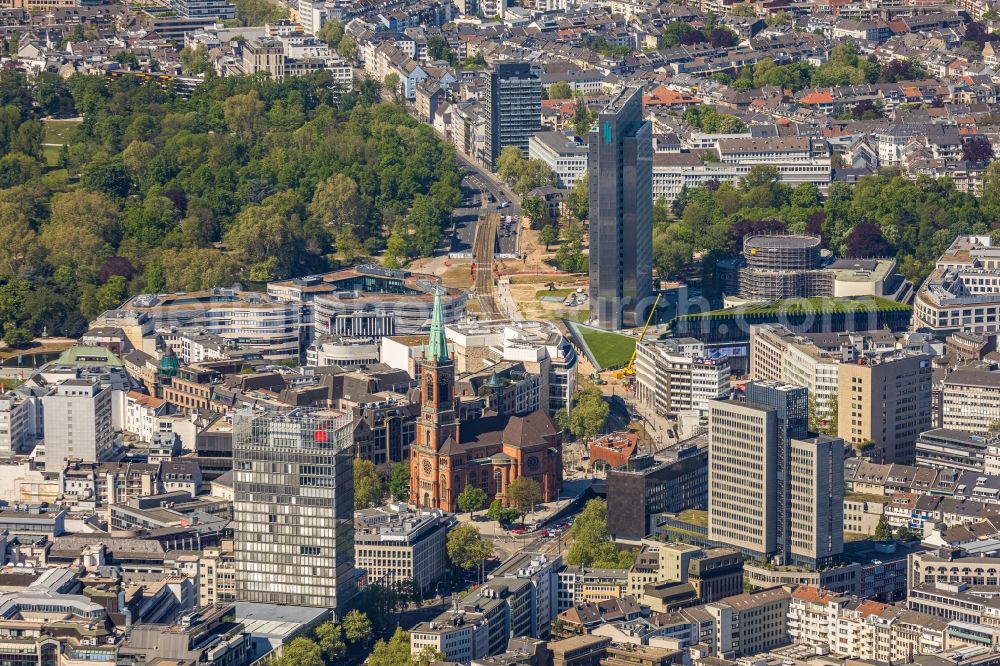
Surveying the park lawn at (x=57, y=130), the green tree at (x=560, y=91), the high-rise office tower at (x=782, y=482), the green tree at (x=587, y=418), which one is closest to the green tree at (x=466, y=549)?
the high-rise office tower at (x=782, y=482)

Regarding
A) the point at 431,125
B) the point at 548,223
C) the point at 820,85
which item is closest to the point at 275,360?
the point at 548,223

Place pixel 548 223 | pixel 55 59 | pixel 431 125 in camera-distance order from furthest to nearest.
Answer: pixel 55 59
pixel 431 125
pixel 548 223

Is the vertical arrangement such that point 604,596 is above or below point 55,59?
below

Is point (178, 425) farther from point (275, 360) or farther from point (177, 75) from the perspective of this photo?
point (177, 75)

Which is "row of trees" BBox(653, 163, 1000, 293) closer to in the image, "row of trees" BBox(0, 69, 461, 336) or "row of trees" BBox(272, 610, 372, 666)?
"row of trees" BBox(0, 69, 461, 336)

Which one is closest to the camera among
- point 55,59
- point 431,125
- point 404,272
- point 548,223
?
point 404,272

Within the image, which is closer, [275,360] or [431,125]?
[275,360]

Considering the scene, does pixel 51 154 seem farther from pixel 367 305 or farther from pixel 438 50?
pixel 367 305

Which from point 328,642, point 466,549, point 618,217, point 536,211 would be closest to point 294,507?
point 328,642
